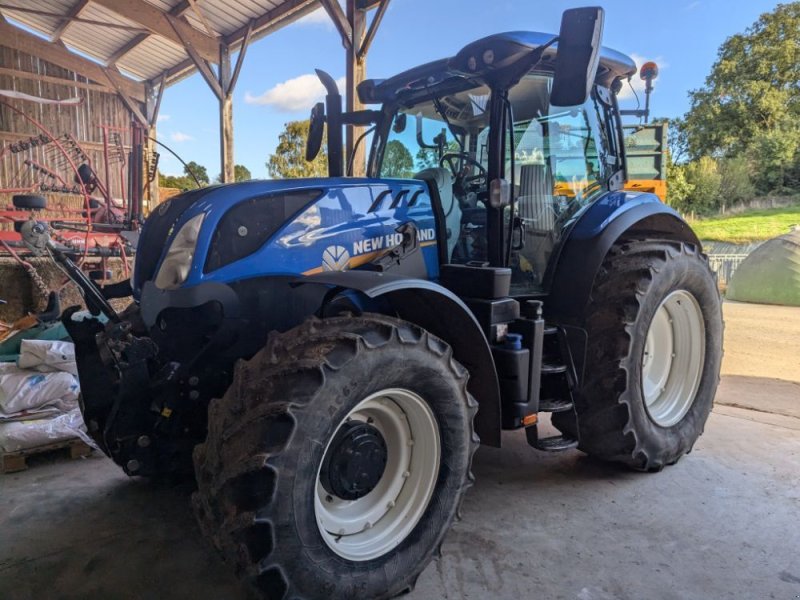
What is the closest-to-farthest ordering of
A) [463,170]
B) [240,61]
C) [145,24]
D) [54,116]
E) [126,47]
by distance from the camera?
1. [463,170]
2. [145,24]
3. [240,61]
4. [54,116]
5. [126,47]

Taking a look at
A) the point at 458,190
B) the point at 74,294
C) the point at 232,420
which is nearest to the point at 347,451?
the point at 232,420

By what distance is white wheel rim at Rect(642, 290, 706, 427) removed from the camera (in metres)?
3.54

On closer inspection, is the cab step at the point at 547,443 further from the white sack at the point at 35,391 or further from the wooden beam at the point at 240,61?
the wooden beam at the point at 240,61

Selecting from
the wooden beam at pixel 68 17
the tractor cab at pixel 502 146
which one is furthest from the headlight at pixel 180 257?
the wooden beam at pixel 68 17

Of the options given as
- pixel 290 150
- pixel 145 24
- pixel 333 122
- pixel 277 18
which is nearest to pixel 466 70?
pixel 333 122

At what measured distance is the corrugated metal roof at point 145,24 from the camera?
8.38m

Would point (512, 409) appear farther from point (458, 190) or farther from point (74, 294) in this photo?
point (74, 294)

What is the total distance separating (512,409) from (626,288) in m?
0.96

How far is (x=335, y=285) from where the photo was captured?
213 centimetres

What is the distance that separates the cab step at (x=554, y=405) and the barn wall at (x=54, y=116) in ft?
29.4

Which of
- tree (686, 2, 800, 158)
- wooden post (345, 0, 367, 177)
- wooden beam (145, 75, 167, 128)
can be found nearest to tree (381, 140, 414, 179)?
wooden post (345, 0, 367, 177)

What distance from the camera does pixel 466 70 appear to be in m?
2.61

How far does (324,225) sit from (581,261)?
139 centimetres

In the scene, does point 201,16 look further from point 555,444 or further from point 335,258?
point 555,444
